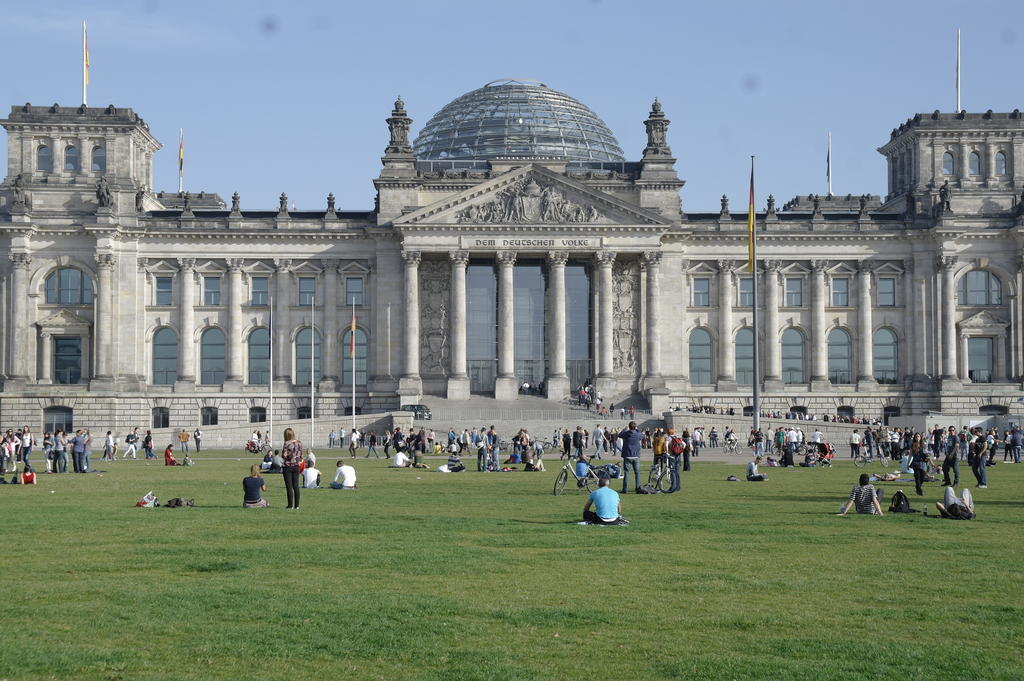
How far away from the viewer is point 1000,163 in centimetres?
10650

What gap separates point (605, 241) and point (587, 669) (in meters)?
84.7

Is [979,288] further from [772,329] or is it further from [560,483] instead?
[560,483]

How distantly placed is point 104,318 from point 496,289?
2927 cm

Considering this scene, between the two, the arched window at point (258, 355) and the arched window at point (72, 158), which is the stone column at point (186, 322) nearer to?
the arched window at point (258, 355)

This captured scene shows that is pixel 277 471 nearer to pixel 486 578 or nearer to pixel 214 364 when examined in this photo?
pixel 486 578

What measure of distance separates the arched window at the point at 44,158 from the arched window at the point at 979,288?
69.8 metres

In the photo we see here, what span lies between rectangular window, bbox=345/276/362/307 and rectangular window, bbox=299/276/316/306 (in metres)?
2.51

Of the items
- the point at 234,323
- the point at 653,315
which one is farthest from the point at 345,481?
the point at 234,323

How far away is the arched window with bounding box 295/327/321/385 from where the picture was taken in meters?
103

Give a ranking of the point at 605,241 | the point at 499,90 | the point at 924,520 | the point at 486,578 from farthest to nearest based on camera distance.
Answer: the point at 499,90, the point at 605,241, the point at 924,520, the point at 486,578

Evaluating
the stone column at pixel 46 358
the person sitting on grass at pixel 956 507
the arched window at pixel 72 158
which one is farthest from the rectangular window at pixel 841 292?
the person sitting on grass at pixel 956 507

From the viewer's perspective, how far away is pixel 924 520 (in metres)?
32.2

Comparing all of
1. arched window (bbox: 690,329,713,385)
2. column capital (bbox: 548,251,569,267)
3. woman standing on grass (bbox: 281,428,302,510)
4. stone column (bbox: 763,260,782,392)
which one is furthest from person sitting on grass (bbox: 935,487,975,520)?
arched window (bbox: 690,329,713,385)

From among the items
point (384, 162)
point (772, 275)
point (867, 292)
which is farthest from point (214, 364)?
point (867, 292)
